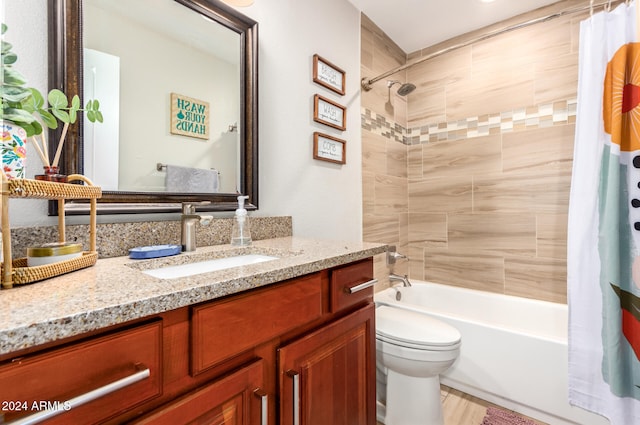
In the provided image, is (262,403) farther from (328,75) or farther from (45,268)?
(328,75)

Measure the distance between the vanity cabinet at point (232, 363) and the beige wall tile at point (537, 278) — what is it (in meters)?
1.60

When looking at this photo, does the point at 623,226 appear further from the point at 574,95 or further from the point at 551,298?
the point at 574,95

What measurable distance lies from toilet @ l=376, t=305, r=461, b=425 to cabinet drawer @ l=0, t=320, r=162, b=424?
1.13 m

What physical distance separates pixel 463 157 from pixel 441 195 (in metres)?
0.33

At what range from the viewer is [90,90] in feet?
2.97

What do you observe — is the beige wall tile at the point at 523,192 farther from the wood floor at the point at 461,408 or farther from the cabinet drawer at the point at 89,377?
the cabinet drawer at the point at 89,377

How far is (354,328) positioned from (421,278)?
172 cm

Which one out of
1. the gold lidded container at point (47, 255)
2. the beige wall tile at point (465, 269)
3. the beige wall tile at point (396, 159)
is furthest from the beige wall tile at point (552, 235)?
the gold lidded container at point (47, 255)

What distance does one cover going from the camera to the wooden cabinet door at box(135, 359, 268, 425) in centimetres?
53

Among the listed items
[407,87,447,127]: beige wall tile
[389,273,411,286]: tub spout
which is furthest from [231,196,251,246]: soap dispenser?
[407,87,447,127]: beige wall tile

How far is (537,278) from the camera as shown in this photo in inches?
80.3

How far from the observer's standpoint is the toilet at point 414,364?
1.33 metres

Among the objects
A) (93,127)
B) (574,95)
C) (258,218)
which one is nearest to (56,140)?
(93,127)

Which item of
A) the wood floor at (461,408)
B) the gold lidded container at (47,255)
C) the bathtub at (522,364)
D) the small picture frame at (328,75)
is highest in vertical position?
the small picture frame at (328,75)
